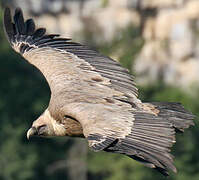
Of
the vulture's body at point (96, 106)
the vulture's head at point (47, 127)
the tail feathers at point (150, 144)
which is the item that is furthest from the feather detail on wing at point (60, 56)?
the tail feathers at point (150, 144)

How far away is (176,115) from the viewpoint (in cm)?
1497

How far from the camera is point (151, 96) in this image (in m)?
54.8

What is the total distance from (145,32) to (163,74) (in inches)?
115

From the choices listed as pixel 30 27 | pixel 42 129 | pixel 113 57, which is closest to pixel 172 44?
pixel 113 57

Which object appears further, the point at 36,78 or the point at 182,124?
the point at 36,78

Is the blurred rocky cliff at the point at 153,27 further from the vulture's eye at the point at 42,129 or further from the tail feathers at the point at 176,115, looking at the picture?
the vulture's eye at the point at 42,129

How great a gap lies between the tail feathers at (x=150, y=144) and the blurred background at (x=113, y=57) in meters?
33.8

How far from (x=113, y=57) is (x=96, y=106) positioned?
34141 millimetres

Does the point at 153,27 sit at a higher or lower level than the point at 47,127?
lower

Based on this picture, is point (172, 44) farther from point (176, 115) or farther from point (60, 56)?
point (176, 115)

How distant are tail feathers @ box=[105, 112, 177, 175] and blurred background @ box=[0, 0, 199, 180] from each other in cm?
3379

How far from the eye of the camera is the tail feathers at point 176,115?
48.6ft

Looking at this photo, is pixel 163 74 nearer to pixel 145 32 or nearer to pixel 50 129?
pixel 145 32

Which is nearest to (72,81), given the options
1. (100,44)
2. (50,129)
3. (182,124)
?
(50,129)
